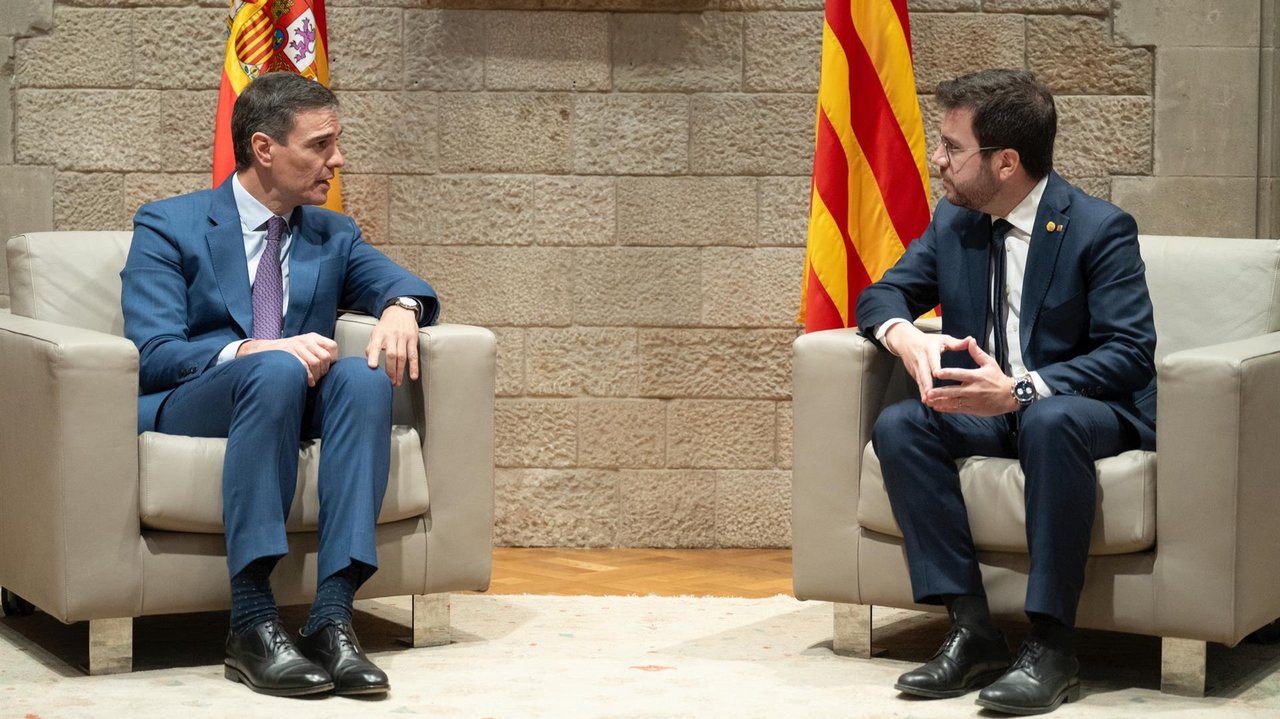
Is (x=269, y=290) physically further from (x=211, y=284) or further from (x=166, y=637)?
(x=166, y=637)

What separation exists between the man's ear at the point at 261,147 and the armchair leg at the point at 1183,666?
6.47 feet

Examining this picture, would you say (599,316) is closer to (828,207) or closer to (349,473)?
(828,207)

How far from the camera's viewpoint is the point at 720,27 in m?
4.16

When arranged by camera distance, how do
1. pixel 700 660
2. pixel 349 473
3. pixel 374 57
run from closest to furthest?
pixel 349 473 → pixel 700 660 → pixel 374 57

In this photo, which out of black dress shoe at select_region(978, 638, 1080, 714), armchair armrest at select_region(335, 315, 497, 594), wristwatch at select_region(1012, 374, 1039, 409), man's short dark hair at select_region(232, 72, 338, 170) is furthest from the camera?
man's short dark hair at select_region(232, 72, 338, 170)

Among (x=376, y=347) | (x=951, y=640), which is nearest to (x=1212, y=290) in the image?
(x=951, y=640)

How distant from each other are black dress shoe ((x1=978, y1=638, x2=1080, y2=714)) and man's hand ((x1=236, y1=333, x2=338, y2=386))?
1.33 meters

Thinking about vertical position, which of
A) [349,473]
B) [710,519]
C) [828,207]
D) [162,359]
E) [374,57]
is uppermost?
[374,57]

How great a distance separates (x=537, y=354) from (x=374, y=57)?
0.96m

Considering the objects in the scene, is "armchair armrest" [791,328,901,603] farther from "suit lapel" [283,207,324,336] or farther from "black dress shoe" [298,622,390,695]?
"suit lapel" [283,207,324,336]

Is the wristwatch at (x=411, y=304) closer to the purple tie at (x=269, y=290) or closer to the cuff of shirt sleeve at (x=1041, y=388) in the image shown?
the purple tie at (x=269, y=290)

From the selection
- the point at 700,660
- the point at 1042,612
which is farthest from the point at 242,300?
the point at 1042,612

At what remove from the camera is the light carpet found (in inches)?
98.0

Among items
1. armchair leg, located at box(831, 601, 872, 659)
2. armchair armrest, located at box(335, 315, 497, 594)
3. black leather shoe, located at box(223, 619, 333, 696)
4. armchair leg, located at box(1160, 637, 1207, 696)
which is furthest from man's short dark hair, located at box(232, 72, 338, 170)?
armchair leg, located at box(1160, 637, 1207, 696)
